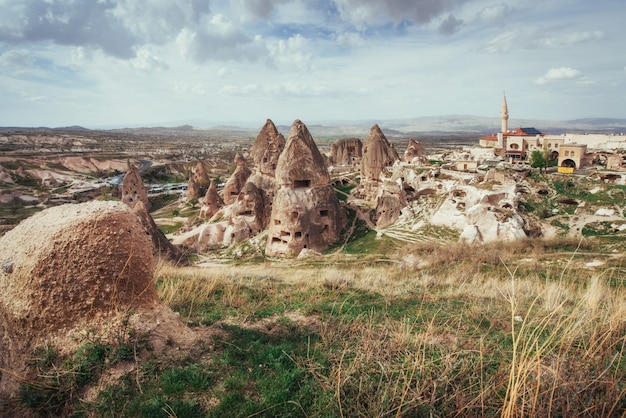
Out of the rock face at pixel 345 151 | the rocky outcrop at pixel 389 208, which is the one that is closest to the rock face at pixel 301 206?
the rocky outcrop at pixel 389 208

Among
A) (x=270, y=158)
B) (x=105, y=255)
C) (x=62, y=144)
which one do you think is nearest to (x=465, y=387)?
(x=105, y=255)

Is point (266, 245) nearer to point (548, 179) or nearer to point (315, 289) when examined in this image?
point (315, 289)

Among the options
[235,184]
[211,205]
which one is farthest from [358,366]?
[235,184]

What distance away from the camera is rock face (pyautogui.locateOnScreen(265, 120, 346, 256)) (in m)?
20.8

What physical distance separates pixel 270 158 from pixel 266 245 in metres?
12.9

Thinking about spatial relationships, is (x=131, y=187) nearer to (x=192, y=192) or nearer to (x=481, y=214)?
(x=192, y=192)

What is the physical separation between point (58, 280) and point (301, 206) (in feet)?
57.2

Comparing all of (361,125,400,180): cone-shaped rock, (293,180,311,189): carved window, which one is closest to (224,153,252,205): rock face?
(361,125,400,180): cone-shaped rock

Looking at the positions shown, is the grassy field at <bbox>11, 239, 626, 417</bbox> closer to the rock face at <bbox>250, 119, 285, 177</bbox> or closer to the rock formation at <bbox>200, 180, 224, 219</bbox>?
the rock formation at <bbox>200, 180, 224, 219</bbox>

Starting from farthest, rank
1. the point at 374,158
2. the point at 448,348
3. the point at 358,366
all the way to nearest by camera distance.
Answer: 1. the point at 374,158
2. the point at 448,348
3. the point at 358,366

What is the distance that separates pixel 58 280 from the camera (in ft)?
12.2

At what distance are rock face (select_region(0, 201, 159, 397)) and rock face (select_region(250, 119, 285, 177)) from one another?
28.5 m

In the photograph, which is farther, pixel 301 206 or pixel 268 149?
pixel 268 149

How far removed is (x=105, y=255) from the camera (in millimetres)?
3891
